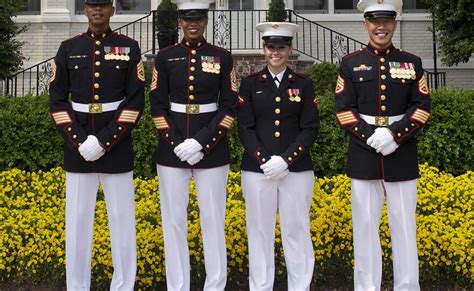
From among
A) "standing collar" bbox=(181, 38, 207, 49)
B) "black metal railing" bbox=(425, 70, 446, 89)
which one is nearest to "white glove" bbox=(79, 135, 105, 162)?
"standing collar" bbox=(181, 38, 207, 49)

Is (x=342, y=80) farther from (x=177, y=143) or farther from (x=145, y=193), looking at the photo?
(x=145, y=193)

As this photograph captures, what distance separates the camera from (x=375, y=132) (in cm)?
396

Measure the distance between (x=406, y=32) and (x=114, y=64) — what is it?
12064 mm

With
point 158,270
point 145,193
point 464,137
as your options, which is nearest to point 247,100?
point 158,270

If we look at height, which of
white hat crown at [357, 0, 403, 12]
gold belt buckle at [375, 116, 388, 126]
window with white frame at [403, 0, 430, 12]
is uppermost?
window with white frame at [403, 0, 430, 12]

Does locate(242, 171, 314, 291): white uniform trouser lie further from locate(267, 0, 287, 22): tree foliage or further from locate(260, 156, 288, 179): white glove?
locate(267, 0, 287, 22): tree foliage

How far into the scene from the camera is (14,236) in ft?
16.3

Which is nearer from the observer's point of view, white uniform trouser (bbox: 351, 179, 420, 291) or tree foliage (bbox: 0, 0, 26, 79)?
white uniform trouser (bbox: 351, 179, 420, 291)

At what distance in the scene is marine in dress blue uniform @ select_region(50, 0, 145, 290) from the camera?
409cm

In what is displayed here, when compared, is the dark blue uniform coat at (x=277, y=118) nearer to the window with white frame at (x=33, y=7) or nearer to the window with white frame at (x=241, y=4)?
the window with white frame at (x=241, y=4)

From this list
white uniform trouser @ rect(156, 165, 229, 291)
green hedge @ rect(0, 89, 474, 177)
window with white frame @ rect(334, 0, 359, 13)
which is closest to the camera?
white uniform trouser @ rect(156, 165, 229, 291)

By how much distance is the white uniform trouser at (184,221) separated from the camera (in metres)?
4.12

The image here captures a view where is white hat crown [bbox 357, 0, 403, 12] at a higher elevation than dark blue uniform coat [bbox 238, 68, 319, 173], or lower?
higher

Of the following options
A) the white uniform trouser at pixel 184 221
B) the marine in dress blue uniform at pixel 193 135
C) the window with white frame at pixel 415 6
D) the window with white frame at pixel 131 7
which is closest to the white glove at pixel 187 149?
the marine in dress blue uniform at pixel 193 135
